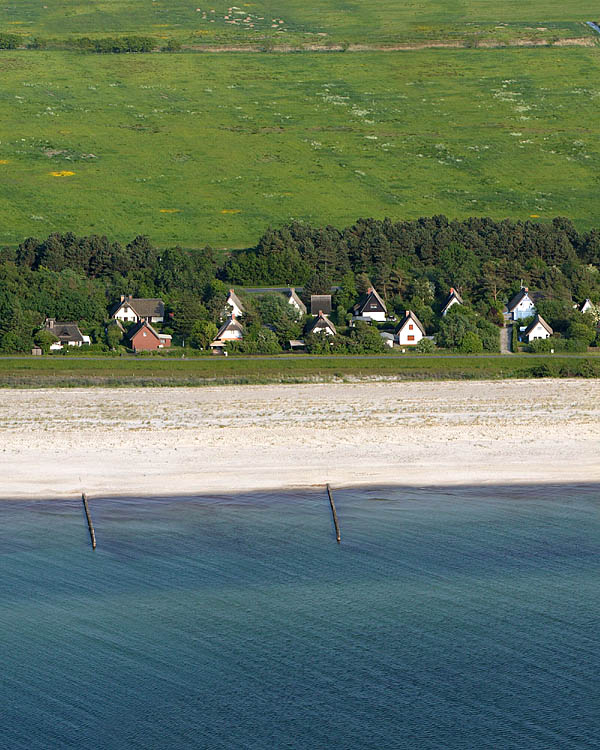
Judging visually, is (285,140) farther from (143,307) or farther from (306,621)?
(306,621)

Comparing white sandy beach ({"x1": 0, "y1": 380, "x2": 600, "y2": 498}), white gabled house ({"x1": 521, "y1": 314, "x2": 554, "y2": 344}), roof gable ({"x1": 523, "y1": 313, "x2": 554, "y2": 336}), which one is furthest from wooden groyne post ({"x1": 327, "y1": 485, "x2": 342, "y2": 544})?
roof gable ({"x1": 523, "y1": 313, "x2": 554, "y2": 336})

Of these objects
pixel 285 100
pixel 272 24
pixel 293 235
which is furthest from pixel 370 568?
pixel 272 24

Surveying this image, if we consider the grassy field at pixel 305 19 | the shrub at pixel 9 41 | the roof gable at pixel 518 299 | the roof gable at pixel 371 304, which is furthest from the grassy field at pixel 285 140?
the roof gable at pixel 518 299

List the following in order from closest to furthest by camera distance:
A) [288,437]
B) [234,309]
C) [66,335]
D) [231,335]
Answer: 1. [288,437]
2. [66,335]
3. [231,335]
4. [234,309]

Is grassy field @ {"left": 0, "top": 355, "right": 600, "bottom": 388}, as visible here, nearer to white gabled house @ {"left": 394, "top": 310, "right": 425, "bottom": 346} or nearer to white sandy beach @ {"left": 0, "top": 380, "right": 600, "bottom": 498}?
white sandy beach @ {"left": 0, "top": 380, "right": 600, "bottom": 498}

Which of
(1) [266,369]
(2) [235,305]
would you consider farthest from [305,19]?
(1) [266,369]

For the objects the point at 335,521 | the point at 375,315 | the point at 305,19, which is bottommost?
the point at 375,315

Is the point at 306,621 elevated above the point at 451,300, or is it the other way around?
the point at 306,621
